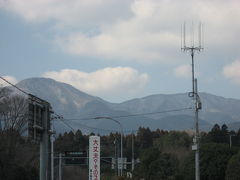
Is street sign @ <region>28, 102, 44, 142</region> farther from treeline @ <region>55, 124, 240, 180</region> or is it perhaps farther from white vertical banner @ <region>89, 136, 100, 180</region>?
treeline @ <region>55, 124, 240, 180</region>

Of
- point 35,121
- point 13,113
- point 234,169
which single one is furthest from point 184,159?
point 35,121

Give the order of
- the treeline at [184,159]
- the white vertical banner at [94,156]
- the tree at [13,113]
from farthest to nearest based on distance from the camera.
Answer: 1. the tree at [13,113]
2. the treeline at [184,159]
3. the white vertical banner at [94,156]

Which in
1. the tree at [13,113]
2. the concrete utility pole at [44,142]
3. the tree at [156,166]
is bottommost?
the tree at [156,166]

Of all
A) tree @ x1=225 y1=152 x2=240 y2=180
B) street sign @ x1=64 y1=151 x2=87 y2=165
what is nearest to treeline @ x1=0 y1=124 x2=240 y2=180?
tree @ x1=225 y1=152 x2=240 y2=180

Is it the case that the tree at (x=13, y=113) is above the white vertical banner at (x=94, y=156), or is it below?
above

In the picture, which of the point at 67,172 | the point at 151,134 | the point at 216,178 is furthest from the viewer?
the point at 151,134

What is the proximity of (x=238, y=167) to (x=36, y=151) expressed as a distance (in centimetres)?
3977

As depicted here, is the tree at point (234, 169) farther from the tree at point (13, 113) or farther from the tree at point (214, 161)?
the tree at point (13, 113)

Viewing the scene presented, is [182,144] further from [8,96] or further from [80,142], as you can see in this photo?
[8,96]

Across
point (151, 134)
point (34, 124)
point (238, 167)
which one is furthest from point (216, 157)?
point (151, 134)

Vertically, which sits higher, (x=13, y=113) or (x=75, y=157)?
(x=13, y=113)

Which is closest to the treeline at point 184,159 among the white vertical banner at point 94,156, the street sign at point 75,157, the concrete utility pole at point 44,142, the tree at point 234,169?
the tree at point 234,169

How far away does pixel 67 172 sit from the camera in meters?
90.5

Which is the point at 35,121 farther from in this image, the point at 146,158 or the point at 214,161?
the point at 146,158
